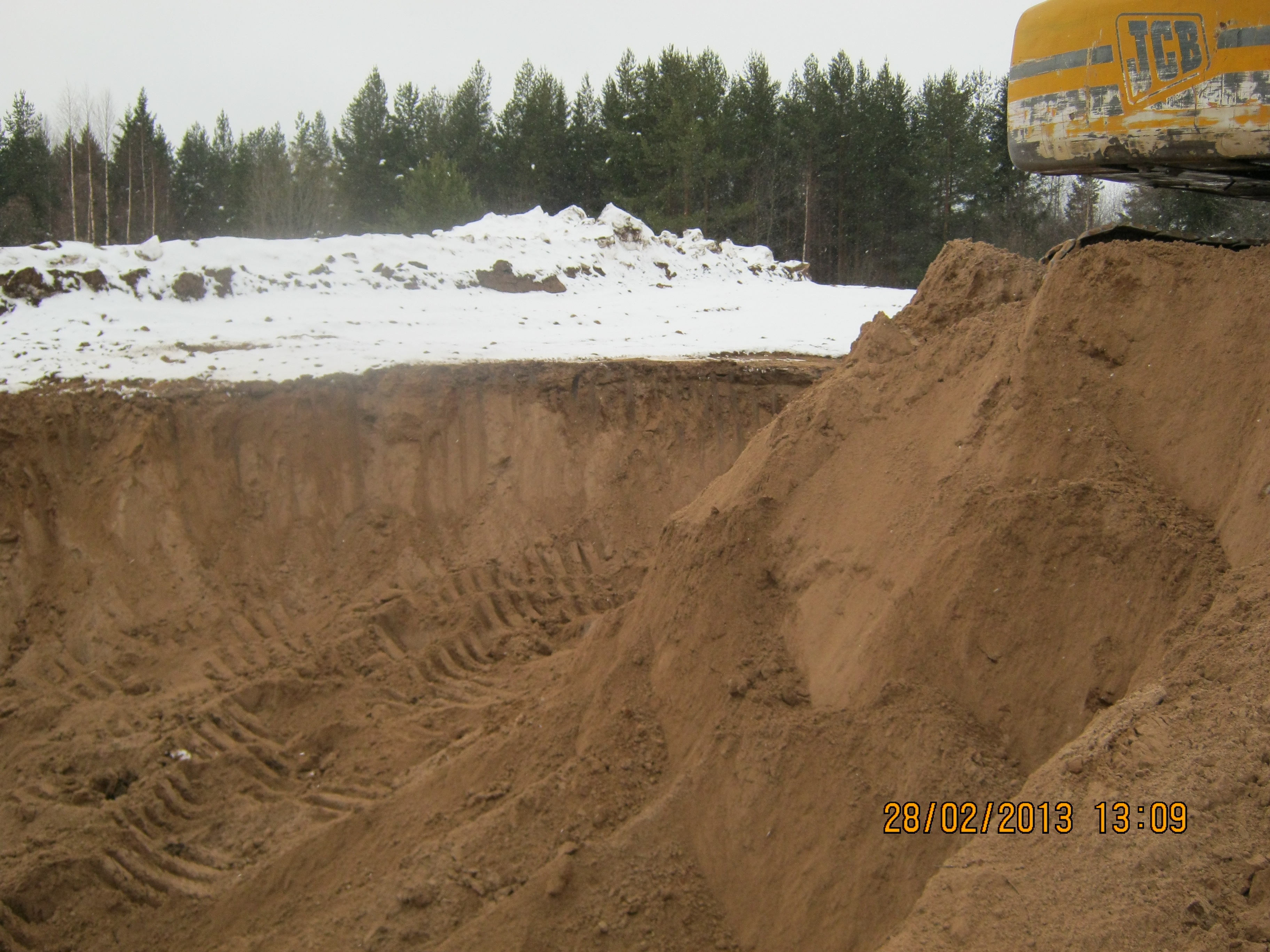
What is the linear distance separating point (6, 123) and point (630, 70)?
20.7 m

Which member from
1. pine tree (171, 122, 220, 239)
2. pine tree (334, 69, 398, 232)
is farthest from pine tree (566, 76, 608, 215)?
pine tree (171, 122, 220, 239)

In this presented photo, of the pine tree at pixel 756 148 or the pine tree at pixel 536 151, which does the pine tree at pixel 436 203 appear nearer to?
the pine tree at pixel 536 151

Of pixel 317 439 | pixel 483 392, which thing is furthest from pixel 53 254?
pixel 483 392

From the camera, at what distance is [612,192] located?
27500 millimetres

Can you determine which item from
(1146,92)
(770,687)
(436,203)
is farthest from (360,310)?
(436,203)

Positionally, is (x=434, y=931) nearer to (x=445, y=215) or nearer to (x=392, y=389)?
(x=392, y=389)

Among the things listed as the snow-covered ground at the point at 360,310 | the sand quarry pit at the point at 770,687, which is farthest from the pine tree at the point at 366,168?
the sand quarry pit at the point at 770,687

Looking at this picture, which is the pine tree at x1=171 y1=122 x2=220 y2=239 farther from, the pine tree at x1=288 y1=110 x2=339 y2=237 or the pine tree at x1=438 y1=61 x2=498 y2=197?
the pine tree at x1=438 y1=61 x2=498 y2=197

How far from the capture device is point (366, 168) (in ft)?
95.7

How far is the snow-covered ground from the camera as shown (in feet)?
27.1

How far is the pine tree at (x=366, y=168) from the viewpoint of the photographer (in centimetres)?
2888
